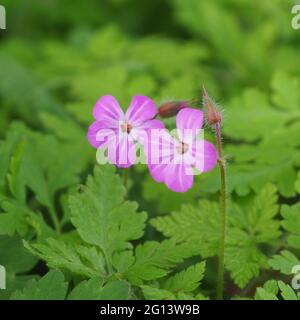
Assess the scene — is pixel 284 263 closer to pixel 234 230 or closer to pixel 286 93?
pixel 234 230

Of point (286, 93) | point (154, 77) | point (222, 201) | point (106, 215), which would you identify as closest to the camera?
point (222, 201)

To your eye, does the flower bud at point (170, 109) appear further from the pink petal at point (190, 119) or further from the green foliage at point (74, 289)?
the green foliage at point (74, 289)

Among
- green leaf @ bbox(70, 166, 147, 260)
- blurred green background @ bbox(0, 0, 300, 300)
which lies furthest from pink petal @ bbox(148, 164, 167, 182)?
blurred green background @ bbox(0, 0, 300, 300)

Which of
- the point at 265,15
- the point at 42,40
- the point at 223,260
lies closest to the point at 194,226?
the point at 223,260

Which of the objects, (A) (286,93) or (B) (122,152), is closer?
(B) (122,152)

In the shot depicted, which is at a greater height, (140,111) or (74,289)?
(140,111)

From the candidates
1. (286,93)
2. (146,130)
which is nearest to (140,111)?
(146,130)

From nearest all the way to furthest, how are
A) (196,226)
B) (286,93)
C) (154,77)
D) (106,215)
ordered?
(106,215)
(196,226)
(286,93)
(154,77)

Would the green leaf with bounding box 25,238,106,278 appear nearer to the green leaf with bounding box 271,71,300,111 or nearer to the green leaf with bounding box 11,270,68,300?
the green leaf with bounding box 11,270,68,300
